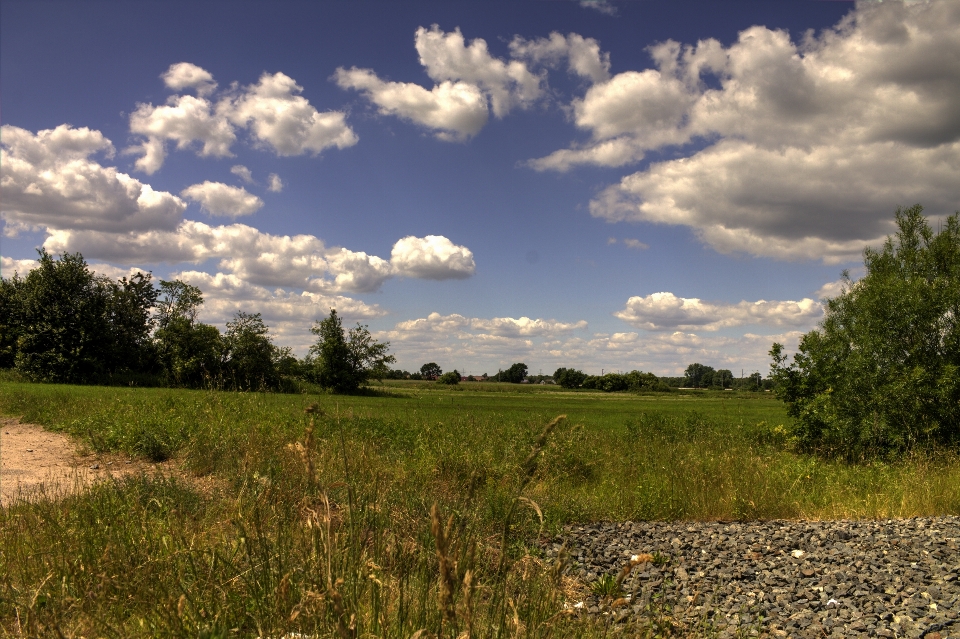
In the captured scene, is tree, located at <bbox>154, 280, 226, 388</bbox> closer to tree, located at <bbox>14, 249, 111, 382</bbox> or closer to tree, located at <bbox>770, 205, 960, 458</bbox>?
tree, located at <bbox>14, 249, 111, 382</bbox>

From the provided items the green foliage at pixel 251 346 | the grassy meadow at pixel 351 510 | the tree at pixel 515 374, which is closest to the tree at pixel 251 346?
the green foliage at pixel 251 346

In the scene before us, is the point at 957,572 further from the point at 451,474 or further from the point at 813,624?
the point at 451,474

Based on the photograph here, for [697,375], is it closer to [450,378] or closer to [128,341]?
[450,378]

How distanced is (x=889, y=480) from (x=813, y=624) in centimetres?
970

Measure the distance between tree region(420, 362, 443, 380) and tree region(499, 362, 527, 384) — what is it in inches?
1046

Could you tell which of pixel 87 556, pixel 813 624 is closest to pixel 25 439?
pixel 87 556

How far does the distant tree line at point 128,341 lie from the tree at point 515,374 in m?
89.3

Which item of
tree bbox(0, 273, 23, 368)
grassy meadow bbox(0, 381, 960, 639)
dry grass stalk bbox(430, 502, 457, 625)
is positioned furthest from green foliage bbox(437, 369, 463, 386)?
dry grass stalk bbox(430, 502, 457, 625)

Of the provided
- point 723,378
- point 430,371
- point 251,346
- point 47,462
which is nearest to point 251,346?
point 251,346

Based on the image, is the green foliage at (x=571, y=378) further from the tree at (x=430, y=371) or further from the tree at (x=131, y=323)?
the tree at (x=131, y=323)

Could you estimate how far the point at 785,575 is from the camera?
724 centimetres

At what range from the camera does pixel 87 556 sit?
442 centimetres

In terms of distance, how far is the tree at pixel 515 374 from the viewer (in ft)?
505

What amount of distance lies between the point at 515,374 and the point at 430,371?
30.9 meters
